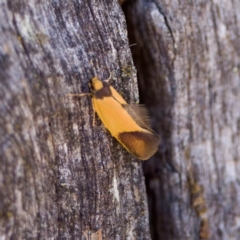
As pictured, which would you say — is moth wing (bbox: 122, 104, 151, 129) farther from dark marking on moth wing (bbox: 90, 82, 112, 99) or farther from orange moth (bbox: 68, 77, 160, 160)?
dark marking on moth wing (bbox: 90, 82, 112, 99)

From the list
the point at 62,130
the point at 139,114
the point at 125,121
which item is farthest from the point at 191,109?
the point at 62,130

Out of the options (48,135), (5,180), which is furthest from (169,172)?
(5,180)

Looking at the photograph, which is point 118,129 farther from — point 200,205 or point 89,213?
point 200,205

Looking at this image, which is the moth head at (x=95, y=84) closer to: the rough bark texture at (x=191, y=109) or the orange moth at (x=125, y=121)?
the orange moth at (x=125, y=121)

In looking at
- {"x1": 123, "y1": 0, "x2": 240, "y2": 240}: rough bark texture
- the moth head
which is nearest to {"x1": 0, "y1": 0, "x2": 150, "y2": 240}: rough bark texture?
the moth head

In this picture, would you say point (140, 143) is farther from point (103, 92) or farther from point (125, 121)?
point (103, 92)
